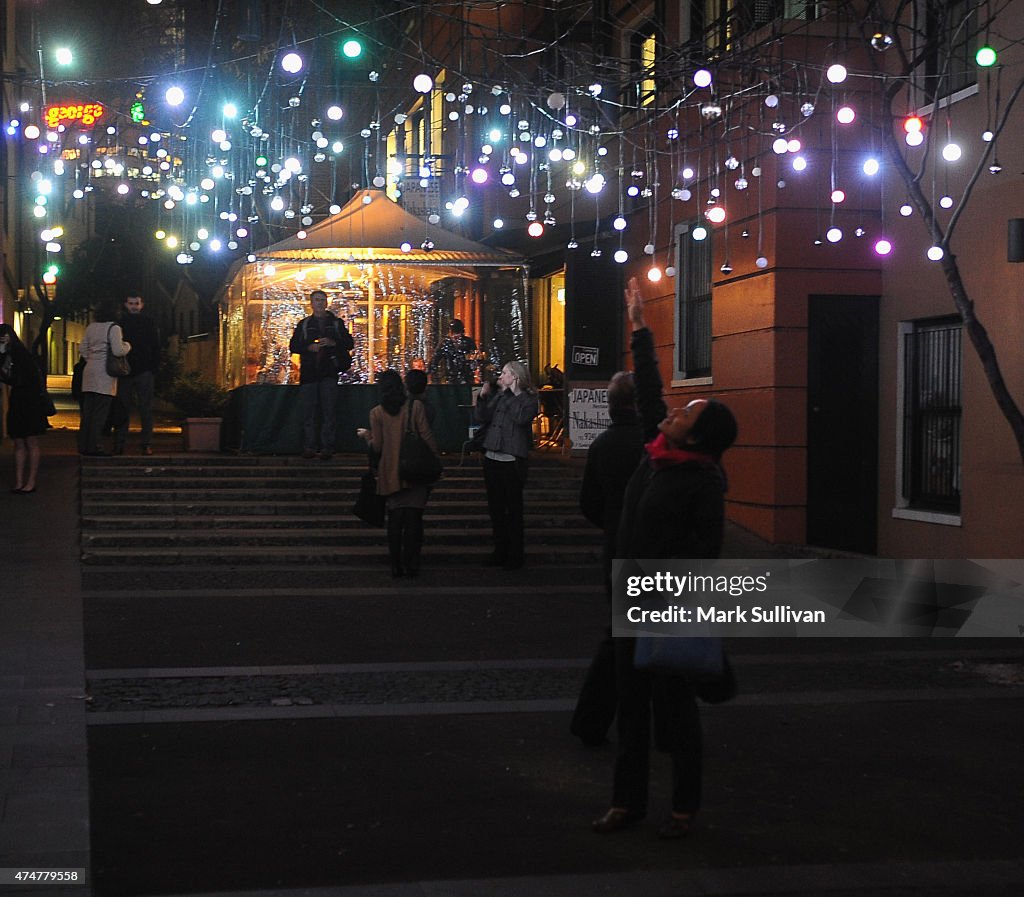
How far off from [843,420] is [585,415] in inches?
168

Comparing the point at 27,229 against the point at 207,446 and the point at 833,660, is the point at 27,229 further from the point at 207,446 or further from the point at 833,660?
the point at 833,660

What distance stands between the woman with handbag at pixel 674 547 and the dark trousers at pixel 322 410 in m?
12.4

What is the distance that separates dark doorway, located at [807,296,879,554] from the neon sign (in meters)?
18.2

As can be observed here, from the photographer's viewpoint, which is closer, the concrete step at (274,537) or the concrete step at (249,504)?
the concrete step at (274,537)

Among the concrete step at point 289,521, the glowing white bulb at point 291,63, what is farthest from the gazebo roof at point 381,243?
the glowing white bulb at point 291,63

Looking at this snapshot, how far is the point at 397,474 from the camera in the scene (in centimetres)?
1256

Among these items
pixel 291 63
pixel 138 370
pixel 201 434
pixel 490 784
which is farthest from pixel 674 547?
pixel 201 434

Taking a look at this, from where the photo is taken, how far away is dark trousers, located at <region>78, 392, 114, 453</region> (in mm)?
17141

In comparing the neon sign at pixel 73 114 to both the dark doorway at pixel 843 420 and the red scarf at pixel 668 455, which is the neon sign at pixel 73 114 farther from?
the red scarf at pixel 668 455

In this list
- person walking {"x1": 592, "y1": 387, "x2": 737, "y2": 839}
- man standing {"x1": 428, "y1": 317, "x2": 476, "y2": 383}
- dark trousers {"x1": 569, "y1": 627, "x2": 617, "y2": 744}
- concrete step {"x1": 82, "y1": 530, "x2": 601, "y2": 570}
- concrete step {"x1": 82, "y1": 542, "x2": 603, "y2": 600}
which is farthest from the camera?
man standing {"x1": 428, "y1": 317, "x2": 476, "y2": 383}

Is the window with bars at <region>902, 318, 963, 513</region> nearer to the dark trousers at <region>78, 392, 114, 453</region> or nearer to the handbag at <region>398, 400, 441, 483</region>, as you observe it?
the handbag at <region>398, 400, 441, 483</region>

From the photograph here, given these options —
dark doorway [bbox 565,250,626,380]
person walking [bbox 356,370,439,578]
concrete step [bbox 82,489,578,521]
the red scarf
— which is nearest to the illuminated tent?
dark doorway [bbox 565,250,626,380]

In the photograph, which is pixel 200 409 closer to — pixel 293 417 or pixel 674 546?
pixel 293 417

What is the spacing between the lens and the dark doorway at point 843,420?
14.6 meters
